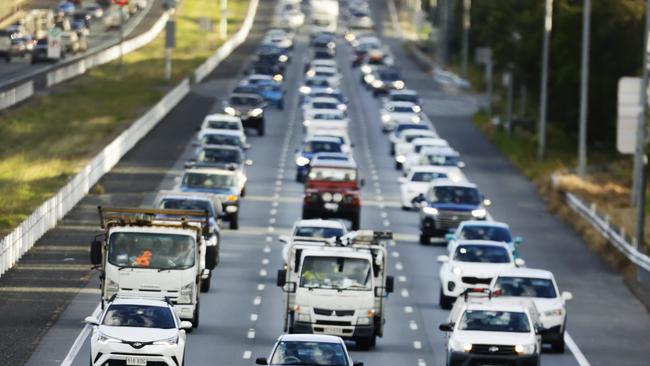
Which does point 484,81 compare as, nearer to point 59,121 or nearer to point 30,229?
point 59,121

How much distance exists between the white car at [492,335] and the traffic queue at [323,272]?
25 mm

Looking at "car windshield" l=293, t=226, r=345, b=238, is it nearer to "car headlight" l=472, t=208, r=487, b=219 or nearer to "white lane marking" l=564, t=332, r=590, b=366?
"white lane marking" l=564, t=332, r=590, b=366

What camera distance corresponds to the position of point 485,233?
162 feet

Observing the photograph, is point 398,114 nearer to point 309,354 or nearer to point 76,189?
point 76,189

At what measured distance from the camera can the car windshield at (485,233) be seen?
49.2m

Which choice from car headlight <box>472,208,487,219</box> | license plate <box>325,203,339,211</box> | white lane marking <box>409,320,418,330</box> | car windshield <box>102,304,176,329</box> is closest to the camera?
car windshield <box>102,304,176,329</box>

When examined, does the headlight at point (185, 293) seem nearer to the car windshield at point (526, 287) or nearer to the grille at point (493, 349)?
the car windshield at point (526, 287)

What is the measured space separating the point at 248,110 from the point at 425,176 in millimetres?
24668

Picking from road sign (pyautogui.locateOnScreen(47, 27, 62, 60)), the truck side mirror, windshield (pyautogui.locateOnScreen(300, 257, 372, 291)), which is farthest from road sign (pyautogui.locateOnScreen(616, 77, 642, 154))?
road sign (pyautogui.locateOnScreen(47, 27, 62, 60))

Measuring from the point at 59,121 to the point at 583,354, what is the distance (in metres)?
60.6

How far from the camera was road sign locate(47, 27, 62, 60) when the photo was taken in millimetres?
126062

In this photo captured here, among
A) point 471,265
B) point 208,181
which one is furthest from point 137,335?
point 208,181

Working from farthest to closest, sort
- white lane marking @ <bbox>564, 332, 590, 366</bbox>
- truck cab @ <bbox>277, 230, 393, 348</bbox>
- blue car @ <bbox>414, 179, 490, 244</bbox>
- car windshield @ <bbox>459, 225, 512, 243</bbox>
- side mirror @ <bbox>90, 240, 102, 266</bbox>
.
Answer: blue car @ <bbox>414, 179, 490, 244</bbox> → car windshield @ <bbox>459, 225, 512, 243</bbox> → white lane marking @ <bbox>564, 332, 590, 366</bbox> → truck cab @ <bbox>277, 230, 393, 348</bbox> → side mirror @ <bbox>90, 240, 102, 266</bbox>

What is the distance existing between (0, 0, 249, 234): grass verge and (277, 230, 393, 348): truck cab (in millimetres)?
17487
